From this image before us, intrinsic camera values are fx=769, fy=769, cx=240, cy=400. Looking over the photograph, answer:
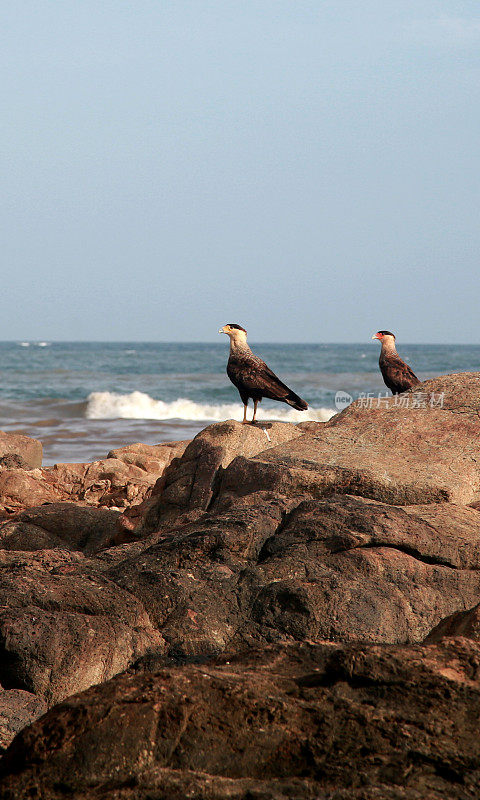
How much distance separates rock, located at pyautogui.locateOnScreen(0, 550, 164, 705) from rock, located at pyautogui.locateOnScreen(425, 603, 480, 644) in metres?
1.12

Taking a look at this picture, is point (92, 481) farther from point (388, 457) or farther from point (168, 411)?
point (168, 411)

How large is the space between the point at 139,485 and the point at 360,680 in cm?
648

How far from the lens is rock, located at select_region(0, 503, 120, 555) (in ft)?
18.6

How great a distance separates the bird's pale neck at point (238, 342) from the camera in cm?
822

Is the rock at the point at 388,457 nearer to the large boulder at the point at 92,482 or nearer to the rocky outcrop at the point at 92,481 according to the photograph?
the large boulder at the point at 92,482

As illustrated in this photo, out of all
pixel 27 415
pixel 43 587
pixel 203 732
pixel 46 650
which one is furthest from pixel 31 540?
pixel 27 415

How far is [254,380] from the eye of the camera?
7840mm

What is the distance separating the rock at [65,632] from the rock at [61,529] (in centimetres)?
227

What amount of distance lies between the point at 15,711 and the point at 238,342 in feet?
19.5

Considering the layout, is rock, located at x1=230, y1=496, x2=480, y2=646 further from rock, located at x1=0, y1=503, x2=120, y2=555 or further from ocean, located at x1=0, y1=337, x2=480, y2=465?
ocean, located at x1=0, y1=337, x2=480, y2=465

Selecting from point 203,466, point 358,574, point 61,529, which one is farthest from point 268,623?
point 61,529

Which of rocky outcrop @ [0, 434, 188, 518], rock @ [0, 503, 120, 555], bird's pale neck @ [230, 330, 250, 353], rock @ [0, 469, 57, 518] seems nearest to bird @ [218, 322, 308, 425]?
bird's pale neck @ [230, 330, 250, 353]

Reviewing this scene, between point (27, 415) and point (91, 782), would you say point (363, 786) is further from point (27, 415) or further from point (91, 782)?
point (27, 415)
